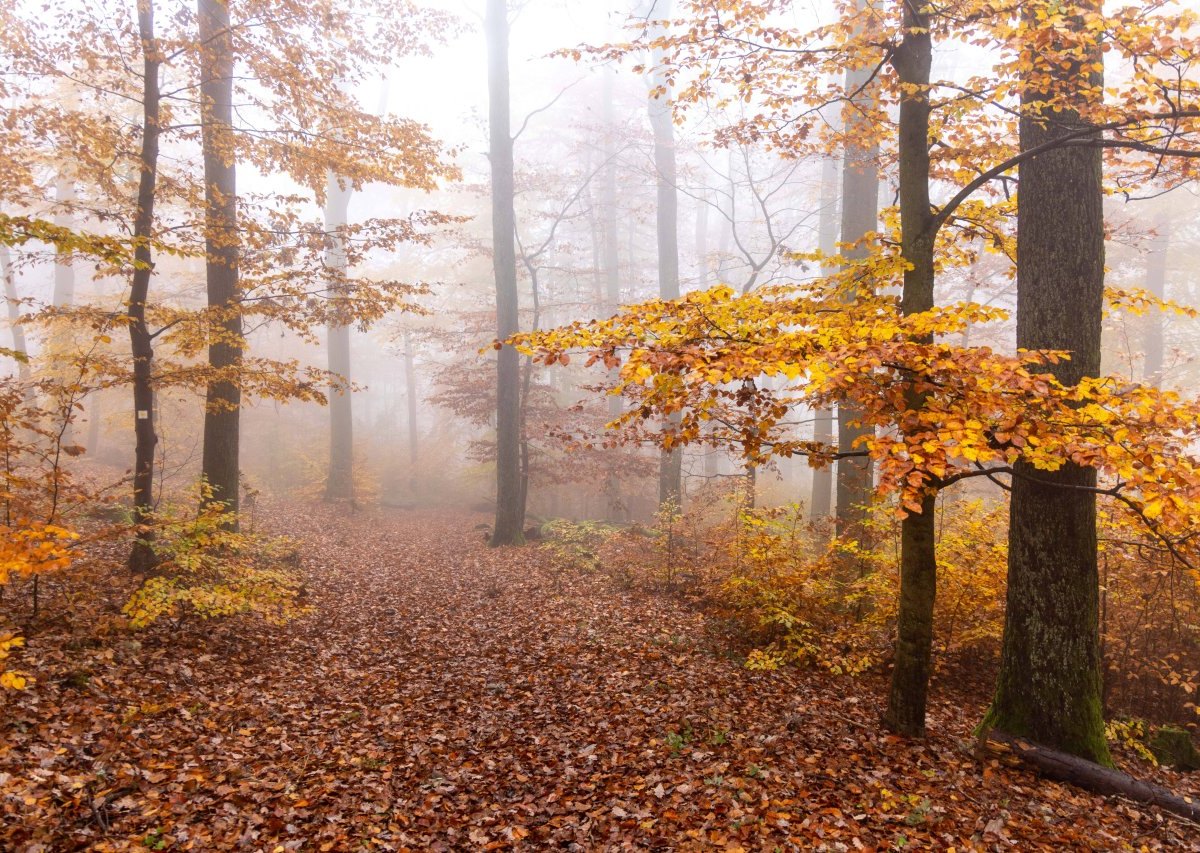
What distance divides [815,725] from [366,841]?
3.86 m

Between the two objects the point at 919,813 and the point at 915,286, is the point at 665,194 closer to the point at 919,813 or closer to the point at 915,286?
the point at 915,286

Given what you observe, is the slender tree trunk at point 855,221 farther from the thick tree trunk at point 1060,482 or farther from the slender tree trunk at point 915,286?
the thick tree trunk at point 1060,482

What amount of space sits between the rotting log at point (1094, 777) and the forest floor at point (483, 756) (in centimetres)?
12

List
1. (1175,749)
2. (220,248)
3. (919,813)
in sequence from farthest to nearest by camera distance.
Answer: (220,248)
(1175,749)
(919,813)

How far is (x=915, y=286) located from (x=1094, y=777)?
4110mm

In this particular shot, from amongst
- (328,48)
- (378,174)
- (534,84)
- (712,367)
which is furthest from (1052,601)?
(534,84)

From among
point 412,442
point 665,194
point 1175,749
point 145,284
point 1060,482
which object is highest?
point 665,194

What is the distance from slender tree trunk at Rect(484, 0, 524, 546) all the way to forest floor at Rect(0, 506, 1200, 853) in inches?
237

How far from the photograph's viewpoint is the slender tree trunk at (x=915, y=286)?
194 inches

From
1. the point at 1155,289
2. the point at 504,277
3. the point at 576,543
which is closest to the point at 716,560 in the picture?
the point at 576,543

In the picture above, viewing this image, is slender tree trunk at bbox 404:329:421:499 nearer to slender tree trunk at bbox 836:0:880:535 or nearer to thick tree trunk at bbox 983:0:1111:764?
slender tree trunk at bbox 836:0:880:535

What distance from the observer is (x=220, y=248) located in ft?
29.5

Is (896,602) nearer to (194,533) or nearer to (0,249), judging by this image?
(194,533)

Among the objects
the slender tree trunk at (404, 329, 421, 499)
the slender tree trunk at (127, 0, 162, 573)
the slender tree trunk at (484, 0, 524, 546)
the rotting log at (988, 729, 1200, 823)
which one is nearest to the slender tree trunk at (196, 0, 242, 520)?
Answer: the slender tree trunk at (127, 0, 162, 573)
